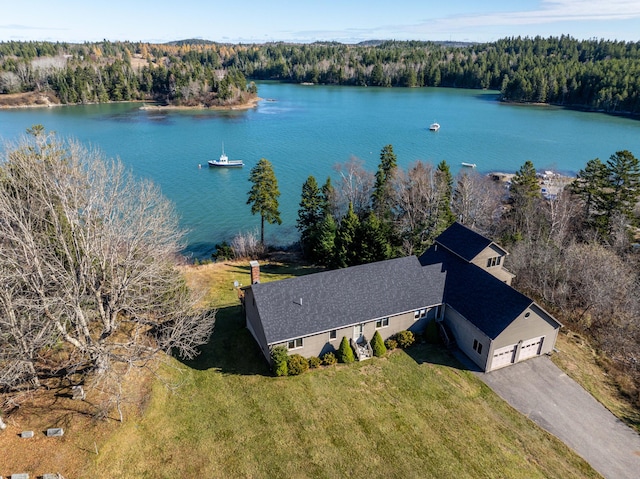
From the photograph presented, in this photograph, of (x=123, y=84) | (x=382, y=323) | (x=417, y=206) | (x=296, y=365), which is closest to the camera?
(x=296, y=365)

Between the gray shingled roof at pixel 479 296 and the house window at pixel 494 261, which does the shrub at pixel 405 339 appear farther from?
the house window at pixel 494 261

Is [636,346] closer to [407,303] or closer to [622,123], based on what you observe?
[407,303]

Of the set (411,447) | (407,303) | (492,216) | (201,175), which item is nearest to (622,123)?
(492,216)

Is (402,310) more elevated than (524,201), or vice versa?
(524,201)

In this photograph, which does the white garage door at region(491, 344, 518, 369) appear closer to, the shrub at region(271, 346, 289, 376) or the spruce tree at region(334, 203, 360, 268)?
the shrub at region(271, 346, 289, 376)

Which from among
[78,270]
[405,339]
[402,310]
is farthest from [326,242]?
[78,270]

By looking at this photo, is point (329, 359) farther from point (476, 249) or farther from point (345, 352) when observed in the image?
point (476, 249)
